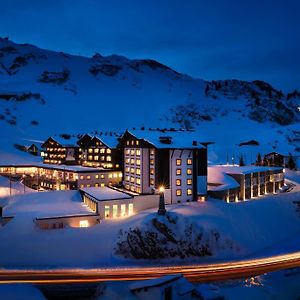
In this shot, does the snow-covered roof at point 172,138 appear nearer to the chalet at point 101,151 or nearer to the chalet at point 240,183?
the chalet at point 101,151

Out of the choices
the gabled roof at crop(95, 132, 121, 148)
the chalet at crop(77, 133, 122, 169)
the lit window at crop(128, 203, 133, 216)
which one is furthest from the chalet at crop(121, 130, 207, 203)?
the gabled roof at crop(95, 132, 121, 148)

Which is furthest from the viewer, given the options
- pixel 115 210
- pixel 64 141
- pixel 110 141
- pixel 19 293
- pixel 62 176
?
pixel 64 141

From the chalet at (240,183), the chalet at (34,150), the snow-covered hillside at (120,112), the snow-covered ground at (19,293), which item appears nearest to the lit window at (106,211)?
the chalet at (240,183)

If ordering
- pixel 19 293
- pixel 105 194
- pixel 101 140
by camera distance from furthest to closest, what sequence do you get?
1. pixel 101 140
2. pixel 105 194
3. pixel 19 293

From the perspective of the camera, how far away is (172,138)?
53.9 m

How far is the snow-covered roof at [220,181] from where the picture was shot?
57.4 meters

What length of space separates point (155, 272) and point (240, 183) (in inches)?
1281

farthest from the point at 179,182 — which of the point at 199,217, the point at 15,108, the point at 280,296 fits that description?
the point at 15,108

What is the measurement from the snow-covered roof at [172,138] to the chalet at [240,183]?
8134 millimetres

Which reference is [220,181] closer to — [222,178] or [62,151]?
[222,178]

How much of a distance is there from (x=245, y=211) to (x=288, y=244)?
8.26 m

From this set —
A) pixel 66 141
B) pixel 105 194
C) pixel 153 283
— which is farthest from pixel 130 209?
pixel 66 141

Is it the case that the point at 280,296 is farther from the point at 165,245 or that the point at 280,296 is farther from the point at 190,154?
the point at 190,154

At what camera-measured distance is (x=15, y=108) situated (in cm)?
12744
